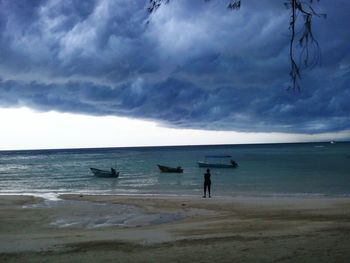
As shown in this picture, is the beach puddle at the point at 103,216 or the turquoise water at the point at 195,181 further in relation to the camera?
the turquoise water at the point at 195,181

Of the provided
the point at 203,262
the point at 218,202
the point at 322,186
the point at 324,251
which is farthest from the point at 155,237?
the point at 322,186

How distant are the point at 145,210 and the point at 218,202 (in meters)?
5.47

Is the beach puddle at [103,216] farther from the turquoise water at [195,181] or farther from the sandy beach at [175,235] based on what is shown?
the turquoise water at [195,181]

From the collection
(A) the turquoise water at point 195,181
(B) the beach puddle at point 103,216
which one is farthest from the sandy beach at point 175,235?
(A) the turquoise water at point 195,181

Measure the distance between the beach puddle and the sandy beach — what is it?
43mm

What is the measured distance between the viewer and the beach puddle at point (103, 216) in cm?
1872

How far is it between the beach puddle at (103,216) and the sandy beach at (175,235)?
0.14 ft

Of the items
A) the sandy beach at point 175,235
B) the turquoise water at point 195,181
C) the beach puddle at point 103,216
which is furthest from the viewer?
the turquoise water at point 195,181

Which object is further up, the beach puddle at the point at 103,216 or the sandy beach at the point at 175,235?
the sandy beach at the point at 175,235

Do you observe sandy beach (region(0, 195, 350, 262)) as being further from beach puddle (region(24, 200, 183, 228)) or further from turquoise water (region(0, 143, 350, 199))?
turquoise water (region(0, 143, 350, 199))

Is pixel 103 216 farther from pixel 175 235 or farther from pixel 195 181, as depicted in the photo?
pixel 195 181

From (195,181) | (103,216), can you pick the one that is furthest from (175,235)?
(195,181)

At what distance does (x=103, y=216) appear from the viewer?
2131cm

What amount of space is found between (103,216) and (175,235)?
824 cm
